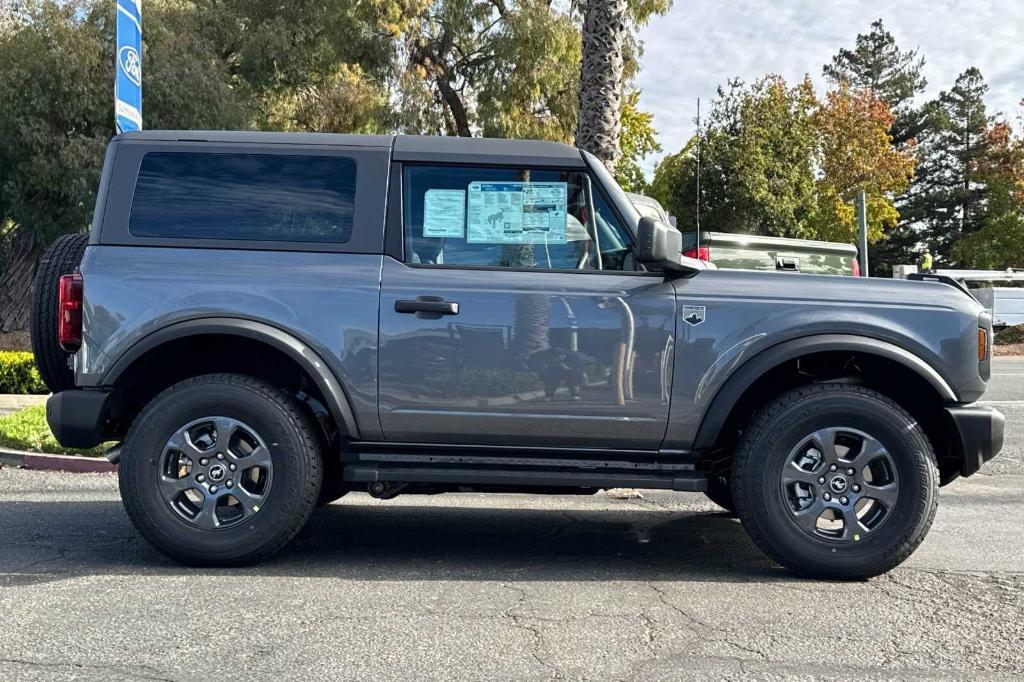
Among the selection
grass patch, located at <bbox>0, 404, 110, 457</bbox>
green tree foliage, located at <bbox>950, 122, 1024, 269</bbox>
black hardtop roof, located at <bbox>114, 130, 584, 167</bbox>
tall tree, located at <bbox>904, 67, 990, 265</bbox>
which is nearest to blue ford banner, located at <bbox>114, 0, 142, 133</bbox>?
grass patch, located at <bbox>0, 404, 110, 457</bbox>

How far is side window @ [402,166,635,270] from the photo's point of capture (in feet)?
15.2

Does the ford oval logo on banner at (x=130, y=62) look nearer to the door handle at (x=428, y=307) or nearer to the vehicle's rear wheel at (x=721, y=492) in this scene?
the door handle at (x=428, y=307)

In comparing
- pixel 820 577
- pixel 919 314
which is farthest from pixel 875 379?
pixel 820 577

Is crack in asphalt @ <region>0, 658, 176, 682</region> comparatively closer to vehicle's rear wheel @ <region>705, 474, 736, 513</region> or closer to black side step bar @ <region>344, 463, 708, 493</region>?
black side step bar @ <region>344, 463, 708, 493</region>

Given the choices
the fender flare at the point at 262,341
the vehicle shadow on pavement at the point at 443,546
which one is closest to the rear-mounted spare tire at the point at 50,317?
the fender flare at the point at 262,341

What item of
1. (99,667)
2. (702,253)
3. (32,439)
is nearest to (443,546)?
(99,667)

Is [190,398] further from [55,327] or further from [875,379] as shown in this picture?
[875,379]

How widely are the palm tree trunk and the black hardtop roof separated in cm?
523

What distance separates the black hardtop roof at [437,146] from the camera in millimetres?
4688

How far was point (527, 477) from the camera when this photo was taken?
450 centimetres

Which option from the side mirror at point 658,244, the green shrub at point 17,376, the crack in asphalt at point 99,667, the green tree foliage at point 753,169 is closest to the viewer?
the crack in asphalt at point 99,667

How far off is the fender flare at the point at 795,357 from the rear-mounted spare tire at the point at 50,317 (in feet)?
10.2

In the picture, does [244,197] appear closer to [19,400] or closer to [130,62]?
[130,62]

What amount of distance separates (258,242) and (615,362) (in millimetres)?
1793
